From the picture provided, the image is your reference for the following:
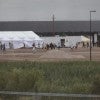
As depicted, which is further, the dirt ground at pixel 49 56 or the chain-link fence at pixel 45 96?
the dirt ground at pixel 49 56

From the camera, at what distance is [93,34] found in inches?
5566

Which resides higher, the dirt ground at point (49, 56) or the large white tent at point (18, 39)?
the large white tent at point (18, 39)

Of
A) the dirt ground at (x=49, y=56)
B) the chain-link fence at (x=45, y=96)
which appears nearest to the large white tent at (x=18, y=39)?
the dirt ground at (x=49, y=56)

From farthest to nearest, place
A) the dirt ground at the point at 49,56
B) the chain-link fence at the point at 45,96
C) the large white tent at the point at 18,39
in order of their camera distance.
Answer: the large white tent at the point at 18,39, the dirt ground at the point at 49,56, the chain-link fence at the point at 45,96

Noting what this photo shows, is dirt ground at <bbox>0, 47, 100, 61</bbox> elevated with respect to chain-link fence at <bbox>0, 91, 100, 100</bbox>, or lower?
lower

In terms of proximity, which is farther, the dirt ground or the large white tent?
the large white tent

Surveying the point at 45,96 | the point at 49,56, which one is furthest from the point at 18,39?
the point at 45,96

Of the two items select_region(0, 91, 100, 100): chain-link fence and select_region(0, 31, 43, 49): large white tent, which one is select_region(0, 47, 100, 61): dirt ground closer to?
select_region(0, 31, 43, 49): large white tent

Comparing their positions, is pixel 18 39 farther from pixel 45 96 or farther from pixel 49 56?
pixel 45 96

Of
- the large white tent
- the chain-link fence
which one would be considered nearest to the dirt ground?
the large white tent

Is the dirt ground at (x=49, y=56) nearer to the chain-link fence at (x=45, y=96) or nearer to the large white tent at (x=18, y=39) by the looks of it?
the large white tent at (x=18, y=39)
